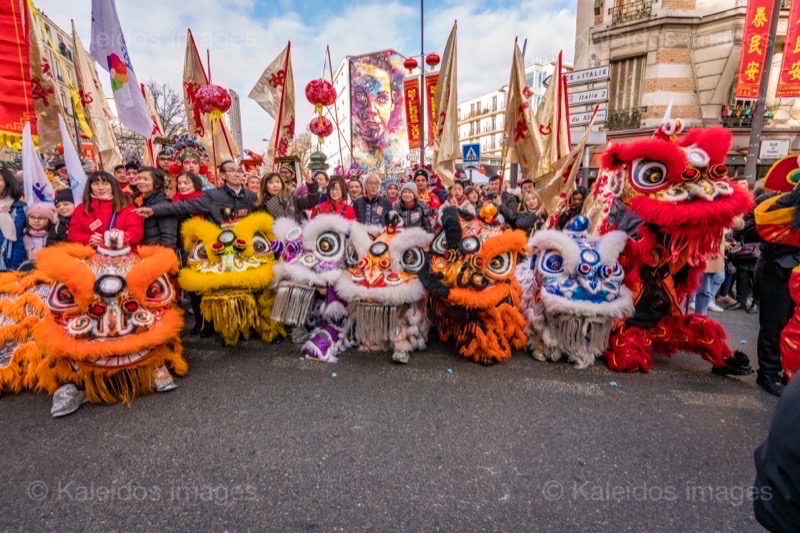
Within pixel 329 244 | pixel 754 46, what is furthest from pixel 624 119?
pixel 329 244

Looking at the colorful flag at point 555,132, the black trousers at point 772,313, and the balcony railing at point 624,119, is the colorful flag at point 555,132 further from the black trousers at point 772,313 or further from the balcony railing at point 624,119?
the balcony railing at point 624,119

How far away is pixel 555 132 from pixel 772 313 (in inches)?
121

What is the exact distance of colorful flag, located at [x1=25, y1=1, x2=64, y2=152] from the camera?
3471 millimetres

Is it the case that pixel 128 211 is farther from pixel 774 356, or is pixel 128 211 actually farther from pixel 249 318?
pixel 774 356

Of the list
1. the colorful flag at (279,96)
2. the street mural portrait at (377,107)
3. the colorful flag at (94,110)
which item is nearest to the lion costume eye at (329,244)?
the colorful flag at (279,96)

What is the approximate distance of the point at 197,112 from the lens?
239 inches

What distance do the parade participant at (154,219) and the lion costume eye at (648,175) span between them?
3.97 meters

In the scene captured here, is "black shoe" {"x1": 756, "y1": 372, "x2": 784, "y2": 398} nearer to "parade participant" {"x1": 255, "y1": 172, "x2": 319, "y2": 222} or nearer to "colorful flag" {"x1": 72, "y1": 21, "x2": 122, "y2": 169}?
"parade participant" {"x1": 255, "y1": 172, "x2": 319, "y2": 222}

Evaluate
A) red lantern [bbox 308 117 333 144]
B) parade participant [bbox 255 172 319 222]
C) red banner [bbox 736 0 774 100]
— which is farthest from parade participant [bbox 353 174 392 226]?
red banner [bbox 736 0 774 100]

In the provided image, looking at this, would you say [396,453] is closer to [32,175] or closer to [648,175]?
[648,175]

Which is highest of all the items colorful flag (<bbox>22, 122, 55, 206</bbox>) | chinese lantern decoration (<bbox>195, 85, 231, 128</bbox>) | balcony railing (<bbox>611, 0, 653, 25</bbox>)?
balcony railing (<bbox>611, 0, 653, 25</bbox>)

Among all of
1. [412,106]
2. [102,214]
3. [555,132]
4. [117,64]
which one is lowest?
[102,214]

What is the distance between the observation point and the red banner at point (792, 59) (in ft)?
28.5

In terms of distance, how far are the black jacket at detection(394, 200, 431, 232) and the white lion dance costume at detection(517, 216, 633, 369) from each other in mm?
1301
